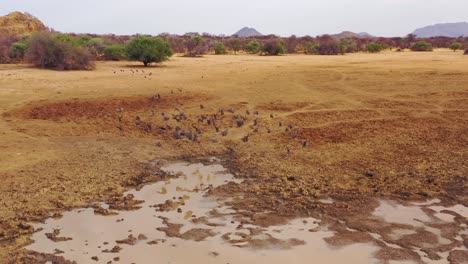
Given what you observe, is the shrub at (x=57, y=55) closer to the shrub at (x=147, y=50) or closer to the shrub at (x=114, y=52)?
the shrub at (x=147, y=50)

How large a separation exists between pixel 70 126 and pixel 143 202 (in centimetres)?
453

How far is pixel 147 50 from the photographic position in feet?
63.6

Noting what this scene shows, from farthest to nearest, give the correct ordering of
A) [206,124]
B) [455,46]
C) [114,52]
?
[455,46]
[114,52]
[206,124]

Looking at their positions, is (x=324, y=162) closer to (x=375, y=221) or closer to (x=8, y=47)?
(x=375, y=221)

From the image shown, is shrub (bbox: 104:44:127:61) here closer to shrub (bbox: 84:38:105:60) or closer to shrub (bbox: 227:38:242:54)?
shrub (bbox: 84:38:105:60)

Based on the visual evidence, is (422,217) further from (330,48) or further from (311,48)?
(311,48)

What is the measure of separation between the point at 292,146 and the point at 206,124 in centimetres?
235

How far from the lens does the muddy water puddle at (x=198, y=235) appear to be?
490 centimetres

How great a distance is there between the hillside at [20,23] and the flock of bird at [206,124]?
97.3 ft

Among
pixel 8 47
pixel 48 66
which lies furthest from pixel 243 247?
pixel 8 47

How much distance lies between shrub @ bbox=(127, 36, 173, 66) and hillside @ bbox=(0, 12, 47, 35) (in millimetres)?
20358

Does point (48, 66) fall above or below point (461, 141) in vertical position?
above

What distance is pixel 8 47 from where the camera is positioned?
868 inches

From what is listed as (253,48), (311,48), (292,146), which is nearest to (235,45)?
(253,48)
